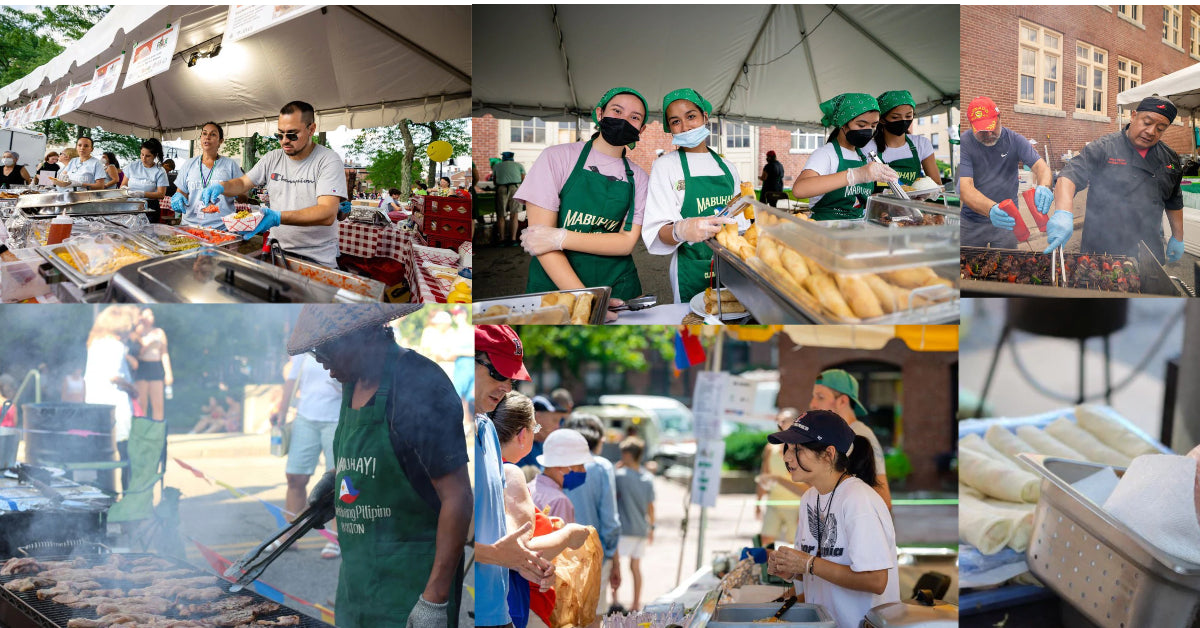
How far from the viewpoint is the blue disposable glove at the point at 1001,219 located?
3859 mm

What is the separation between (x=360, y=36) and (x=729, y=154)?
1.60 m

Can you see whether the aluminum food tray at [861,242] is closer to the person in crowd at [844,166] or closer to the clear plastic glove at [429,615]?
the person in crowd at [844,166]

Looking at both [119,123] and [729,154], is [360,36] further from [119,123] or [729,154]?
[729,154]

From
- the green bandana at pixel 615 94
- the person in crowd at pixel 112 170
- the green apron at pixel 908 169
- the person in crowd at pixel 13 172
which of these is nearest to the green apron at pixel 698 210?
the green bandana at pixel 615 94

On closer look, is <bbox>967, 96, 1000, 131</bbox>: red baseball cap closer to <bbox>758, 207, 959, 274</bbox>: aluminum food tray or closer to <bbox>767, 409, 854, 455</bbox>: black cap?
<bbox>758, 207, 959, 274</bbox>: aluminum food tray

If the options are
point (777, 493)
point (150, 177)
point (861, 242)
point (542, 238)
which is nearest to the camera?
point (861, 242)

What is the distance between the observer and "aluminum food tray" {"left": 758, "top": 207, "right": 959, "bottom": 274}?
10.9 ft

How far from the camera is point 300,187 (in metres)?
3.78

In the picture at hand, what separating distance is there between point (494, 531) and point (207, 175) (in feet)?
6.39

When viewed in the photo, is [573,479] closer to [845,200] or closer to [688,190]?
[688,190]

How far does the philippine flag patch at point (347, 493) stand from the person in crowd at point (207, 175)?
47.9 inches

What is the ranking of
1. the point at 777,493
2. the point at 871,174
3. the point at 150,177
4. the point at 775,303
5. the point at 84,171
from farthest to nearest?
the point at 777,493
the point at 84,171
the point at 150,177
the point at 871,174
the point at 775,303

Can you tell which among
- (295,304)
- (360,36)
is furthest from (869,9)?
(295,304)

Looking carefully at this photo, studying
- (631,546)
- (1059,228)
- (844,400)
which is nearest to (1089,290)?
(1059,228)
